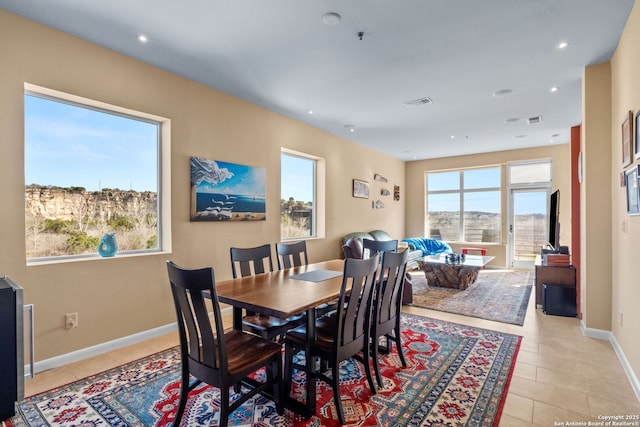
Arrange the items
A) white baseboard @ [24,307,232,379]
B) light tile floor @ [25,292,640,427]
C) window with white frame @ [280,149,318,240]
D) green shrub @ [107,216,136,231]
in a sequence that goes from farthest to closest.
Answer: window with white frame @ [280,149,318,240], green shrub @ [107,216,136,231], white baseboard @ [24,307,232,379], light tile floor @ [25,292,640,427]

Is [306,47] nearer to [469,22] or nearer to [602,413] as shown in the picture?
[469,22]

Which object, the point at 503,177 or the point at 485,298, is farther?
the point at 503,177

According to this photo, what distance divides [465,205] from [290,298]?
723 cm

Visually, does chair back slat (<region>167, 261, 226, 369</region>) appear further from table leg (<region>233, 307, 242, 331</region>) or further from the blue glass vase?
the blue glass vase

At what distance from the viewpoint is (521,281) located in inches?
233

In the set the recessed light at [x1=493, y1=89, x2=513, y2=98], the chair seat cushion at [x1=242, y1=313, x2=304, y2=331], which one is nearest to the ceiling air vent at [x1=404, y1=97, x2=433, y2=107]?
the recessed light at [x1=493, y1=89, x2=513, y2=98]

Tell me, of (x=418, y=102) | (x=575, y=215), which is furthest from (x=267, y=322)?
(x=575, y=215)

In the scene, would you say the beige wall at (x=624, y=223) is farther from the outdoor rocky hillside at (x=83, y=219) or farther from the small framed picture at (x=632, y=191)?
the outdoor rocky hillside at (x=83, y=219)

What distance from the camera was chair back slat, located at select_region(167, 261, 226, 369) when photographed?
1.57 m

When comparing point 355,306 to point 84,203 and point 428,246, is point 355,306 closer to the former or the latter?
point 84,203

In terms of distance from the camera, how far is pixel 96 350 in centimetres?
283

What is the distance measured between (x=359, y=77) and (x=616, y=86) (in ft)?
7.78

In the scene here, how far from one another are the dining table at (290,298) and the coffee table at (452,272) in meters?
3.23

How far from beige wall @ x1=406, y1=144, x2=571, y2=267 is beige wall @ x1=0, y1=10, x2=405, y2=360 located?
4771 mm
